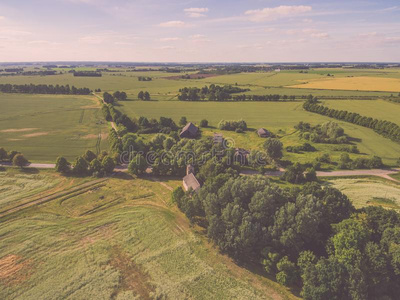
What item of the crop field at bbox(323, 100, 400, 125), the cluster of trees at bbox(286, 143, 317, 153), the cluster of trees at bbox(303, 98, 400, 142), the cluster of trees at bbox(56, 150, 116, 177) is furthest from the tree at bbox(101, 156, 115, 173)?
the crop field at bbox(323, 100, 400, 125)

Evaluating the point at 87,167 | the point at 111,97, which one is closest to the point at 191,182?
the point at 87,167

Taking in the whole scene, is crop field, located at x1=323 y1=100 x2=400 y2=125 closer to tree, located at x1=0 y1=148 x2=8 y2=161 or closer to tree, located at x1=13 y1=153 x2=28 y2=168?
tree, located at x1=13 y1=153 x2=28 y2=168

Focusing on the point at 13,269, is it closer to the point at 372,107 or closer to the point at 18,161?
the point at 18,161

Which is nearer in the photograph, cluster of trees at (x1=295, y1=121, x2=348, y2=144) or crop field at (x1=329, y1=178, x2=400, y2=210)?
crop field at (x1=329, y1=178, x2=400, y2=210)

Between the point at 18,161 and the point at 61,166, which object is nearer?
the point at 61,166

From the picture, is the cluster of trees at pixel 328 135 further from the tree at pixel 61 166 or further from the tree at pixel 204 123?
the tree at pixel 61 166

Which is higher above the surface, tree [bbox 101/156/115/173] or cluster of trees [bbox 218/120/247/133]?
→ cluster of trees [bbox 218/120/247/133]

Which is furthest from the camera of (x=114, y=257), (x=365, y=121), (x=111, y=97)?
(x=111, y=97)
